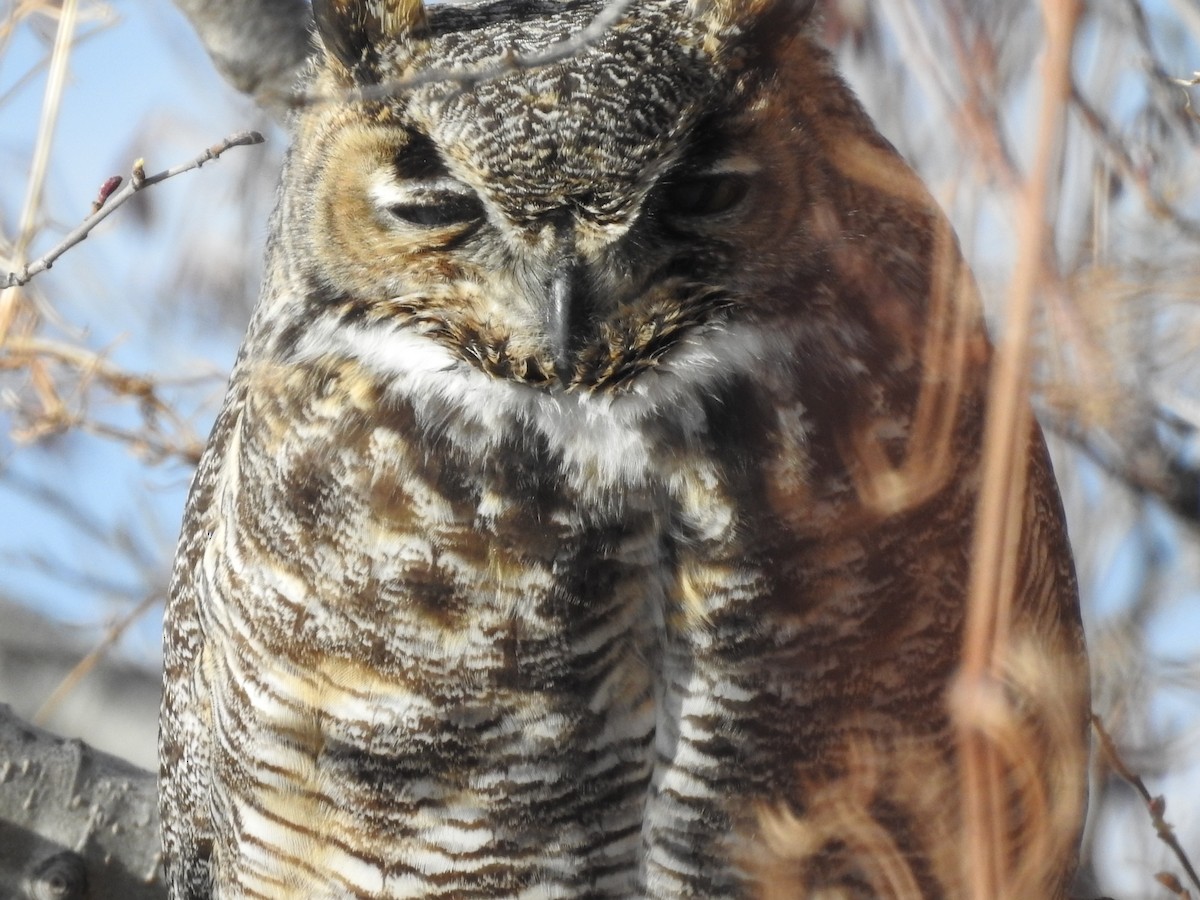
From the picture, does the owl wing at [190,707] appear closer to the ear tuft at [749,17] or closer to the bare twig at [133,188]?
the bare twig at [133,188]

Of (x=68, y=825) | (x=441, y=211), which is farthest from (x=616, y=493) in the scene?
(x=68, y=825)

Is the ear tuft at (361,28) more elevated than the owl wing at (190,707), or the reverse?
the ear tuft at (361,28)

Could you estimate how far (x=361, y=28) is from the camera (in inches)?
67.4

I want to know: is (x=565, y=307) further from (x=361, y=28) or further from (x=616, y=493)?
(x=361, y=28)

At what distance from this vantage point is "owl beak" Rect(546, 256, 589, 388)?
60.7 inches

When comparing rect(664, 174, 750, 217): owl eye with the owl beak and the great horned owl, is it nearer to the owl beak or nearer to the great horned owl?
the great horned owl

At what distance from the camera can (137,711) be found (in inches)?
167

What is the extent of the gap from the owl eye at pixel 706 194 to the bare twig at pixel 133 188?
45 centimetres

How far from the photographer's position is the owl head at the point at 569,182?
1517 mm

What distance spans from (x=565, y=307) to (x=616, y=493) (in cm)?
27

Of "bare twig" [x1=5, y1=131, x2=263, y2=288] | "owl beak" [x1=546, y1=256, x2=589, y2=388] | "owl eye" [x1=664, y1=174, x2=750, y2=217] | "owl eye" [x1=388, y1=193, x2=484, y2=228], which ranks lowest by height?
"bare twig" [x1=5, y1=131, x2=263, y2=288]

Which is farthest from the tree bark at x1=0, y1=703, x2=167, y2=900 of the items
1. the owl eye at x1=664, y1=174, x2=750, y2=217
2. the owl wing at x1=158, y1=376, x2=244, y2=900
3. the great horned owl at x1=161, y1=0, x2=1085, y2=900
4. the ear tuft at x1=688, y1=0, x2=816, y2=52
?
the ear tuft at x1=688, y1=0, x2=816, y2=52

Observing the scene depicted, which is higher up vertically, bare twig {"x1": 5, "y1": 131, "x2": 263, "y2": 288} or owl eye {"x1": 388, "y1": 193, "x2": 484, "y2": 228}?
owl eye {"x1": 388, "y1": 193, "x2": 484, "y2": 228}

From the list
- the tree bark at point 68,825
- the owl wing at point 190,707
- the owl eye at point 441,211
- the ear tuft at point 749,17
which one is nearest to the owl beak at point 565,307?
the owl eye at point 441,211
